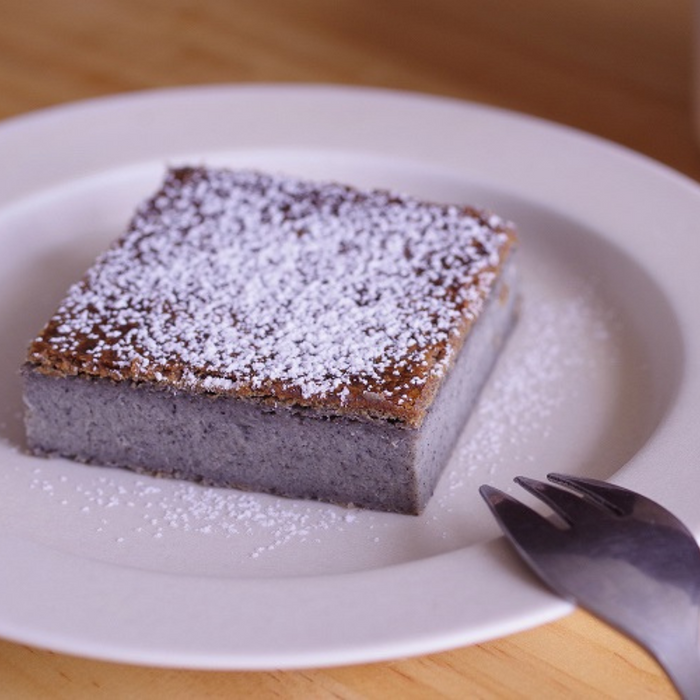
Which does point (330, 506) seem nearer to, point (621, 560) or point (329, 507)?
point (329, 507)

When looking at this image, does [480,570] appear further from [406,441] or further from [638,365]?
[638,365]

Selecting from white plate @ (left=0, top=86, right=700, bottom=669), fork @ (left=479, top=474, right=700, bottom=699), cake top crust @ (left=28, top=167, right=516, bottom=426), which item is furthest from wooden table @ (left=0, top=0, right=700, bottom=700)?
fork @ (left=479, top=474, right=700, bottom=699)

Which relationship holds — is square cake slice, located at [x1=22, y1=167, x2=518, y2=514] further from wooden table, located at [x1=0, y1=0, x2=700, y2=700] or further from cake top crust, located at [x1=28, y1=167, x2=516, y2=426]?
wooden table, located at [x1=0, y1=0, x2=700, y2=700]

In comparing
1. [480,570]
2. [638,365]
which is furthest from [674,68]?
[480,570]

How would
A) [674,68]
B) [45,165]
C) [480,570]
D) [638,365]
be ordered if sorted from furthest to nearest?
[674,68] → [45,165] → [638,365] → [480,570]

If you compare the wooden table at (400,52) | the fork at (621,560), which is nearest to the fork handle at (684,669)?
the fork at (621,560)

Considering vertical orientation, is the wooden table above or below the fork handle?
above
